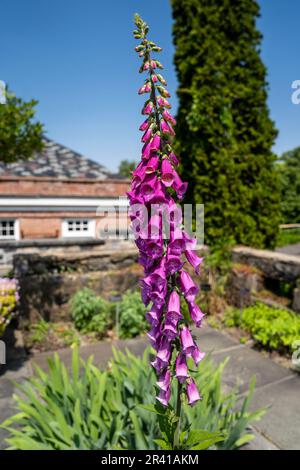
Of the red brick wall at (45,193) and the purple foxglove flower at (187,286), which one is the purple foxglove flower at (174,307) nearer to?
the purple foxglove flower at (187,286)

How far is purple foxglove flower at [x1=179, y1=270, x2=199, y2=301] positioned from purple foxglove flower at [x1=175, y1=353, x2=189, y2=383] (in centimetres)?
23

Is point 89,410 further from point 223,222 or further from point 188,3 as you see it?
point 188,3

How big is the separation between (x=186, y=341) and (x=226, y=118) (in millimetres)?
5665

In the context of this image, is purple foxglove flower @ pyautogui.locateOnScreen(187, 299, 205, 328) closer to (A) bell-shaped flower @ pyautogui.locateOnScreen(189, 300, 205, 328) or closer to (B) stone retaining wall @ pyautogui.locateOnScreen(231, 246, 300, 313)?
(A) bell-shaped flower @ pyautogui.locateOnScreen(189, 300, 205, 328)

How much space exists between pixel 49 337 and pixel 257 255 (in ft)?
11.7

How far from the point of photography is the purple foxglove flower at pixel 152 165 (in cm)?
127

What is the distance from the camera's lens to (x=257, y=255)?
5.67 m

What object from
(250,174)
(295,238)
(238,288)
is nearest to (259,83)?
(250,174)

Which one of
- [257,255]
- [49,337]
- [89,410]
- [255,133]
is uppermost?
[255,133]

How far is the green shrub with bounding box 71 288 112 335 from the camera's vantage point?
5.24 metres


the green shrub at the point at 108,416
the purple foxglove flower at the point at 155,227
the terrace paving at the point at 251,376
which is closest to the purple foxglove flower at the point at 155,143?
the purple foxglove flower at the point at 155,227

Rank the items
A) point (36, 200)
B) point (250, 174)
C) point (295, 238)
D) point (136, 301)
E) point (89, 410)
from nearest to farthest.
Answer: point (89, 410) → point (136, 301) → point (250, 174) → point (36, 200) → point (295, 238)

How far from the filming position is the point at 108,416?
251 centimetres

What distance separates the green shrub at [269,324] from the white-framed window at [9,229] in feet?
32.8
